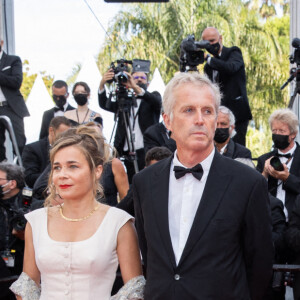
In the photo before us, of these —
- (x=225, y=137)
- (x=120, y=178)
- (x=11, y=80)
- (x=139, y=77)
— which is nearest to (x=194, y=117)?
(x=120, y=178)

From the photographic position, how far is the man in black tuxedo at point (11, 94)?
24.0 ft

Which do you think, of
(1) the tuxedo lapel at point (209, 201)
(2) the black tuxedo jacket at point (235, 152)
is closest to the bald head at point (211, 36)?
(2) the black tuxedo jacket at point (235, 152)

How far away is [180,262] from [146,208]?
32cm

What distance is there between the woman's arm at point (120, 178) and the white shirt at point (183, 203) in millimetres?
2246

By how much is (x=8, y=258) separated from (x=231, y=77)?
10.5ft

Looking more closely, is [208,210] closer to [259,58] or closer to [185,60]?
[185,60]

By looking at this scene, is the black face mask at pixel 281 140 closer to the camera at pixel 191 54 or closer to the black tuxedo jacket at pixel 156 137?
the black tuxedo jacket at pixel 156 137

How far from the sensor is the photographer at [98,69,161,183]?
Result: 6820 millimetres

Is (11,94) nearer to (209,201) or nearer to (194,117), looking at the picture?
(194,117)

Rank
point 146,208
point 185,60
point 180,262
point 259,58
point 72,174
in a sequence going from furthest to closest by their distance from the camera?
1. point 259,58
2. point 185,60
3. point 72,174
4. point 146,208
5. point 180,262

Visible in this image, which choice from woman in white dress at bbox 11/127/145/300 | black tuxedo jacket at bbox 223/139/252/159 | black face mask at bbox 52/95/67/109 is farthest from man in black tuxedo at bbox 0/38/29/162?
woman in white dress at bbox 11/127/145/300

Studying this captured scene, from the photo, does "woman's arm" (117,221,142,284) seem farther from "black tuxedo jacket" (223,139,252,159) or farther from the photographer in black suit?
"black tuxedo jacket" (223,139,252,159)

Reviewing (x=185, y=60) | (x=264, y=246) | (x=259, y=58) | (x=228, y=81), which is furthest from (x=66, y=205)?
(x=259, y=58)

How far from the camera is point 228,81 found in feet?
21.7
